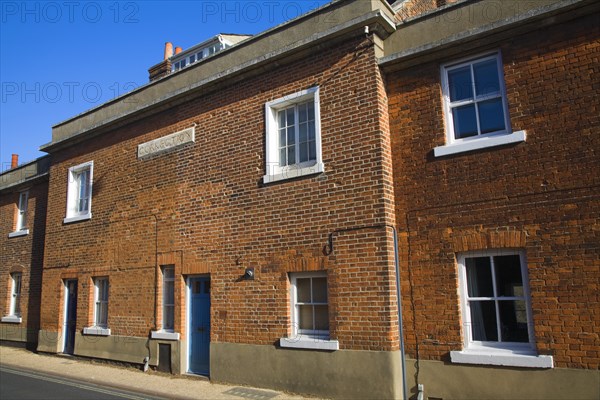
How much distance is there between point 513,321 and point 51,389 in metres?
8.92

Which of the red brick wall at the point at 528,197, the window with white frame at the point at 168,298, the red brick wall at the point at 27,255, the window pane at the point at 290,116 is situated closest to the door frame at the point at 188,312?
the window with white frame at the point at 168,298

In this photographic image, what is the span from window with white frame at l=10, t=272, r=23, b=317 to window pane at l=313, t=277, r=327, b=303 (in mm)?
12910

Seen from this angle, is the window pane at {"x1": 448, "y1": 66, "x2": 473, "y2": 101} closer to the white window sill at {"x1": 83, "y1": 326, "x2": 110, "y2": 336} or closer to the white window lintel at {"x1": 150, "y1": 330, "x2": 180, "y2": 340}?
the white window lintel at {"x1": 150, "y1": 330, "x2": 180, "y2": 340}

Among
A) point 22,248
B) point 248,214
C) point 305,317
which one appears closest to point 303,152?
point 248,214

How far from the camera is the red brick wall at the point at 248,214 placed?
27.9ft

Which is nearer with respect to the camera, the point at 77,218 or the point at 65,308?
the point at 77,218

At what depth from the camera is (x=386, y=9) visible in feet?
30.4

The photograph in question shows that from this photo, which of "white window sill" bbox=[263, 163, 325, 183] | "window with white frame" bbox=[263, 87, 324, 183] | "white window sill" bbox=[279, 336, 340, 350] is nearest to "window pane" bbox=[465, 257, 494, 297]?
"white window sill" bbox=[279, 336, 340, 350]

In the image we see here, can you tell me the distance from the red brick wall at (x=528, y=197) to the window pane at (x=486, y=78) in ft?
0.88

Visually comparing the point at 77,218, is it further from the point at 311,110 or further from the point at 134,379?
A: the point at 311,110

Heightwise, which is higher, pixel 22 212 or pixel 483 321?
pixel 22 212

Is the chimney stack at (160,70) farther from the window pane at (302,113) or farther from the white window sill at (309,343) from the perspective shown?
the white window sill at (309,343)

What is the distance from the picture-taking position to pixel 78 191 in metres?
15.0

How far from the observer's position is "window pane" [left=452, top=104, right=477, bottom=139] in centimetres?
823
